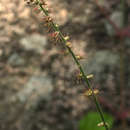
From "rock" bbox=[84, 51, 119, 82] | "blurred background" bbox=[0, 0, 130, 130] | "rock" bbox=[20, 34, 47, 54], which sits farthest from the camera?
"rock" bbox=[20, 34, 47, 54]

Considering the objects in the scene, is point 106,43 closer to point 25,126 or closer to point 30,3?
point 25,126

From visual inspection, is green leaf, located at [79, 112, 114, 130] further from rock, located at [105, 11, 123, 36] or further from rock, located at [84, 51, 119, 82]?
rock, located at [105, 11, 123, 36]

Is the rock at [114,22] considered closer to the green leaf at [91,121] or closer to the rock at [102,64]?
the rock at [102,64]

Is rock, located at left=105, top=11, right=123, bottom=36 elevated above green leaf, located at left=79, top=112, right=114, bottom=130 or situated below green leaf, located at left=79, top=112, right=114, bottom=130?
above

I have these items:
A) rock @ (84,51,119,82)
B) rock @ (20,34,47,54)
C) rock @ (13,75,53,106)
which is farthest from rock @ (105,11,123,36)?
rock @ (13,75,53,106)

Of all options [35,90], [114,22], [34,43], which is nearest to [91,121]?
[35,90]

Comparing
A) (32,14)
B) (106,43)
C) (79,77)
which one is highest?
(32,14)

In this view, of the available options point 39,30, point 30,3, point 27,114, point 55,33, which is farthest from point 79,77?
point 39,30

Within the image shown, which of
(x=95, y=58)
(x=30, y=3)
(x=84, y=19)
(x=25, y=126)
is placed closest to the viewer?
(x=30, y=3)

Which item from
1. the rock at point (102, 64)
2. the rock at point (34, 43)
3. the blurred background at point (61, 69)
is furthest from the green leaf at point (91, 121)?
the rock at point (34, 43)
